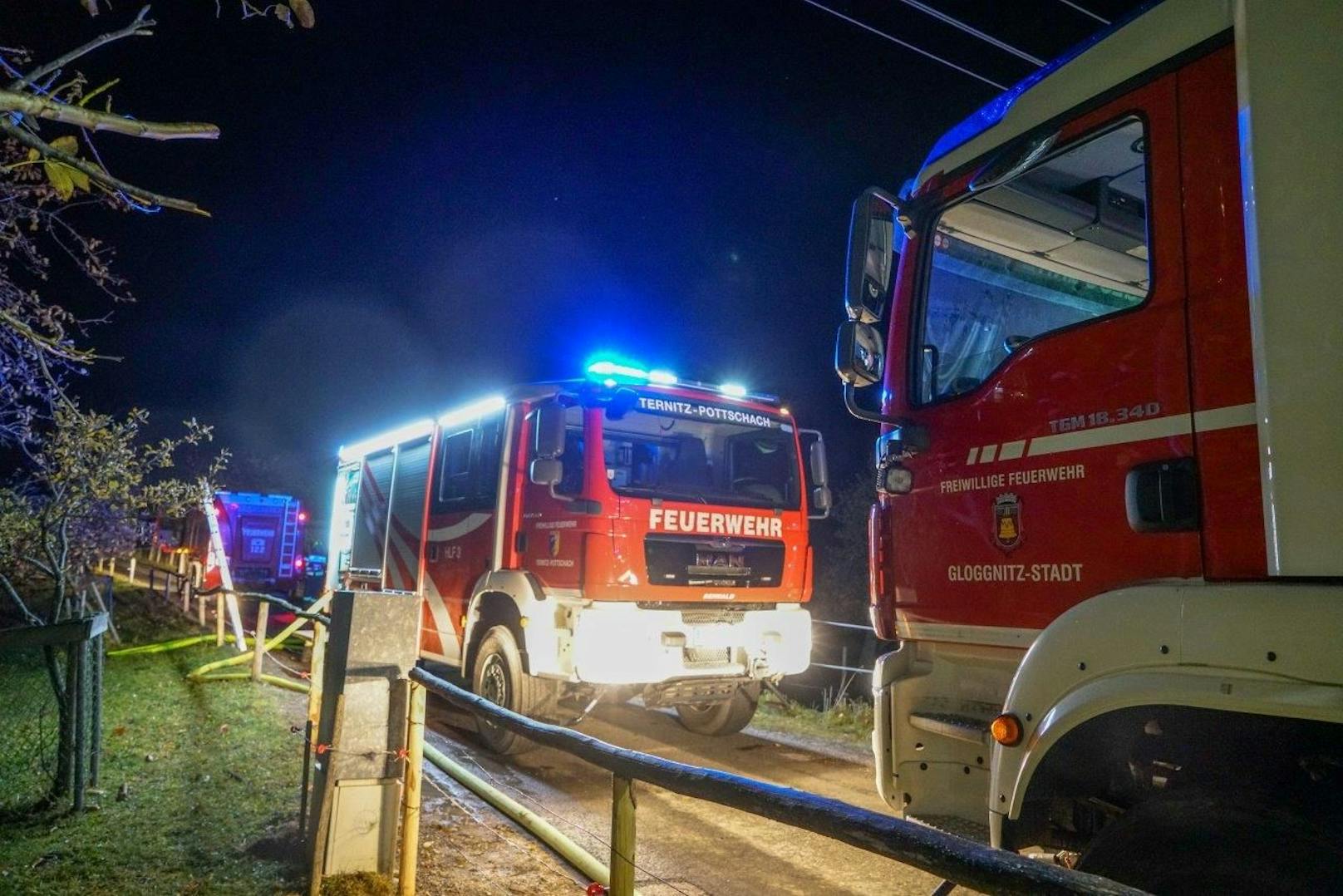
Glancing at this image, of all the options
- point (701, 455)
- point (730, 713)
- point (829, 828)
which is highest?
point (701, 455)

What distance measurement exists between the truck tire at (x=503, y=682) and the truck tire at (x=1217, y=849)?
511 cm

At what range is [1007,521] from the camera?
3070mm

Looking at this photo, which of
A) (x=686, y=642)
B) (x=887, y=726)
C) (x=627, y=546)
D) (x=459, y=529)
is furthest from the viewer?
(x=459, y=529)

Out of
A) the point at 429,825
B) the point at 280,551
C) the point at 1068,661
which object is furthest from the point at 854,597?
the point at 1068,661

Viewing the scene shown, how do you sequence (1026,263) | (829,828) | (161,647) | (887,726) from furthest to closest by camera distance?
1. (161,647)
2. (1026,263)
3. (887,726)
4. (829,828)

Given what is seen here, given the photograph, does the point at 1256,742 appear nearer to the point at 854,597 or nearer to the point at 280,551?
the point at 854,597

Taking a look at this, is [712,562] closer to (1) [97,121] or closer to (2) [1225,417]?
(2) [1225,417]

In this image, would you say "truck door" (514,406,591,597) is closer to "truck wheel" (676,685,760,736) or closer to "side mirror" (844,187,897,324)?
"truck wheel" (676,685,760,736)

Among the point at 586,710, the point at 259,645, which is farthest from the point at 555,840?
the point at 259,645

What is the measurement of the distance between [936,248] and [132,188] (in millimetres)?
2962

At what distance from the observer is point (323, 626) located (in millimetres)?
4676

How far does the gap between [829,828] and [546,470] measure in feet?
16.7

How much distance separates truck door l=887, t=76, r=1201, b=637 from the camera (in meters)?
2.64

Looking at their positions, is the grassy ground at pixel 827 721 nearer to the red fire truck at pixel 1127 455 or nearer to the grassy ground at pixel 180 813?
the grassy ground at pixel 180 813
